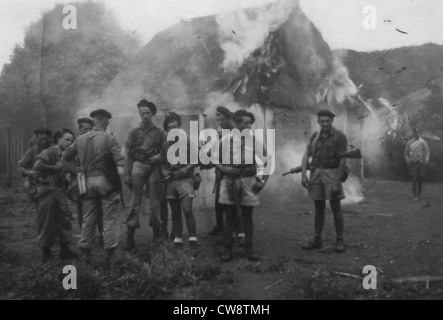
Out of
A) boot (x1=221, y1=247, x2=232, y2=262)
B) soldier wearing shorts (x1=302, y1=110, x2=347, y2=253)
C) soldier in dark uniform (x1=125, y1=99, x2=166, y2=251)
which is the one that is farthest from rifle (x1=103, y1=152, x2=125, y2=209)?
soldier wearing shorts (x1=302, y1=110, x2=347, y2=253)

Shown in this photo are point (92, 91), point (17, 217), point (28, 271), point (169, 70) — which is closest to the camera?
point (28, 271)

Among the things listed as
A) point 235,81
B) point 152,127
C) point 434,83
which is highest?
point 434,83

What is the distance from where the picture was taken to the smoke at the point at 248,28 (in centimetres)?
983

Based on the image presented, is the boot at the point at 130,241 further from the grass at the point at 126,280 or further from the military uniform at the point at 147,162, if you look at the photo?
the grass at the point at 126,280

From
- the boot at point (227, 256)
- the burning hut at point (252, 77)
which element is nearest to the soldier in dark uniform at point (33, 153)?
the boot at point (227, 256)

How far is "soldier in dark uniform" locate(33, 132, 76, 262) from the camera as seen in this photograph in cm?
524

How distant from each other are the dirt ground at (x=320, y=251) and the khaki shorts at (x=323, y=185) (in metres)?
0.78

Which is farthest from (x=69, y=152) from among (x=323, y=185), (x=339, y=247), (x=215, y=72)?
(x=215, y=72)

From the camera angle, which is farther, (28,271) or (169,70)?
(169,70)

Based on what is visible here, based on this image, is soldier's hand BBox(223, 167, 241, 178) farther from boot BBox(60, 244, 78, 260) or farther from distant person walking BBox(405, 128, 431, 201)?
distant person walking BBox(405, 128, 431, 201)
